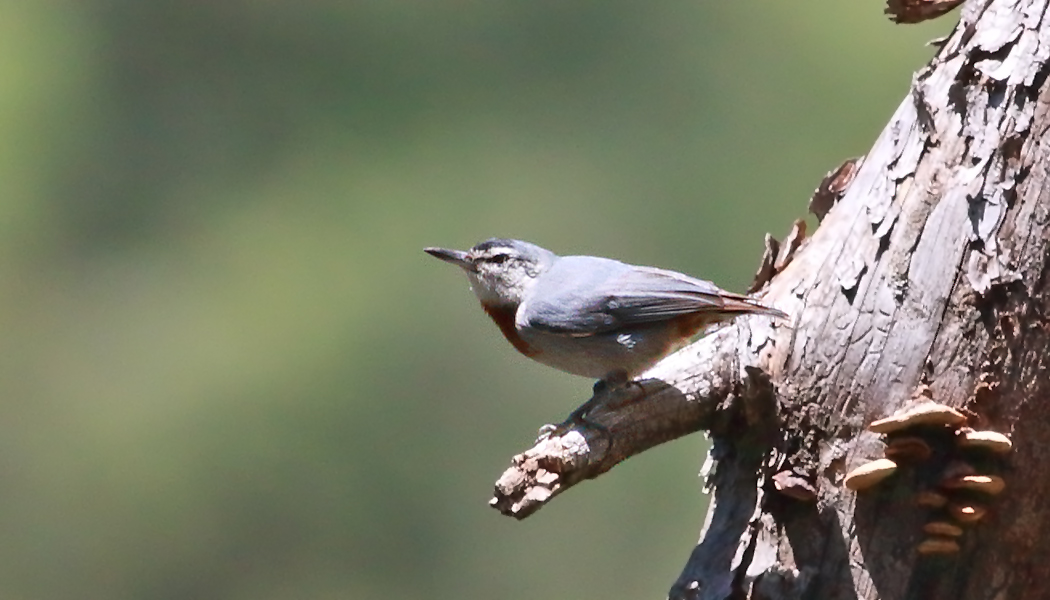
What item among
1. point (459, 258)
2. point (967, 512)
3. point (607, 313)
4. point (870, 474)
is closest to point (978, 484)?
point (967, 512)

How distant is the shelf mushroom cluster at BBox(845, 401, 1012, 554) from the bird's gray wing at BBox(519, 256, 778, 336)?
1.67 feet

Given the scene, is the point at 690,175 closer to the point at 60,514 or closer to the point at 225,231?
the point at 225,231

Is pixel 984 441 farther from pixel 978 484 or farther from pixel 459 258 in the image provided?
pixel 459 258

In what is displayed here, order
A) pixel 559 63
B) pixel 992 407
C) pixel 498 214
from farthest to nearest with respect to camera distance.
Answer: pixel 559 63 < pixel 498 214 < pixel 992 407

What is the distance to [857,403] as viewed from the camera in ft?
7.91

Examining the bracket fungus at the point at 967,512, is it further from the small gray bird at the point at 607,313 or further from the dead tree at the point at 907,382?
the small gray bird at the point at 607,313

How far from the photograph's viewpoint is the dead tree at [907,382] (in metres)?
2.33

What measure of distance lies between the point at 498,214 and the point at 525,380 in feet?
2.97

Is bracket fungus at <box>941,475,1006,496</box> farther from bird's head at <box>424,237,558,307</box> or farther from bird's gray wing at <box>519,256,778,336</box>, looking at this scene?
bird's head at <box>424,237,558,307</box>

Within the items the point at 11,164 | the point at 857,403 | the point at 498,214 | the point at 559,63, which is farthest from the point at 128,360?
the point at 857,403

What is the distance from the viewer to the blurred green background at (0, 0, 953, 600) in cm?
640

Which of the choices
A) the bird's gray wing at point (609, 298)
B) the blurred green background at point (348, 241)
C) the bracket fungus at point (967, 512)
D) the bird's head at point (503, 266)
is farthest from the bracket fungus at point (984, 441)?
the blurred green background at point (348, 241)

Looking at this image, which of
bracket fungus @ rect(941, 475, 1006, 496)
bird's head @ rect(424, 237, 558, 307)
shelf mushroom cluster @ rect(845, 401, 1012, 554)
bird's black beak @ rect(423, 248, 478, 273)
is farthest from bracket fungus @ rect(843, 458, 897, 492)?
bird's black beak @ rect(423, 248, 478, 273)

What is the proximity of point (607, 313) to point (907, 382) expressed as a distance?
77 centimetres
